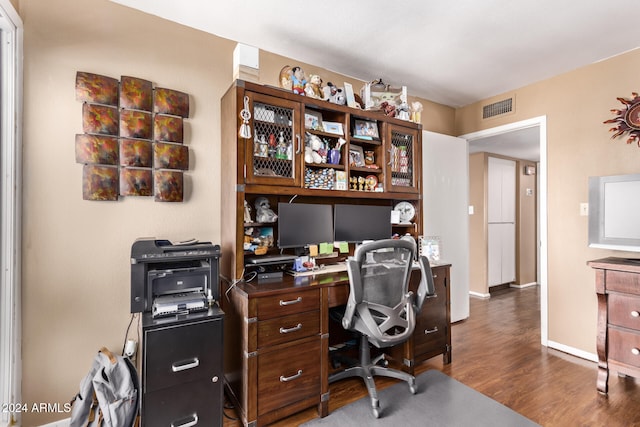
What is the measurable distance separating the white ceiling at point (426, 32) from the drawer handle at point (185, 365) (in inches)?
85.4

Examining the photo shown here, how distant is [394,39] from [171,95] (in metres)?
Result: 1.71

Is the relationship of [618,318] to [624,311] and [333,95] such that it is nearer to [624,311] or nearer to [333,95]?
Result: [624,311]

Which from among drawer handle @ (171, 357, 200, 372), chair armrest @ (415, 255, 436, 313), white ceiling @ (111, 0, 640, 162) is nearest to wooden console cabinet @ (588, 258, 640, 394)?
chair armrest @ (415, 255, 436, 313)

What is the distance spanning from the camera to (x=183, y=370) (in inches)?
63.9

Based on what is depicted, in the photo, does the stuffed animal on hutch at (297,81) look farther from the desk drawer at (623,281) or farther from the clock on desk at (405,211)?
the desk drawer at (623,281)

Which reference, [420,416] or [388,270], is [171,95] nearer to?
[388,270]

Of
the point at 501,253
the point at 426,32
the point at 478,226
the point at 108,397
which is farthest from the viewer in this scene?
the point at 501,253

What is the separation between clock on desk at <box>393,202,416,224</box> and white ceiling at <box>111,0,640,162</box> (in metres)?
1.28

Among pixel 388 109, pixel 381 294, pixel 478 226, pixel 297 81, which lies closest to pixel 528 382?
pixel 381 294

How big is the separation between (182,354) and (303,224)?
119cm

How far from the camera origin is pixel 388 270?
6.68ft

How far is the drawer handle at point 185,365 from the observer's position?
1.60 m

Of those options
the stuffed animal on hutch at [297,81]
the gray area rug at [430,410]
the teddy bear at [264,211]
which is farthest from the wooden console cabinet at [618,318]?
the stuffed animal on hutch at [297,81]

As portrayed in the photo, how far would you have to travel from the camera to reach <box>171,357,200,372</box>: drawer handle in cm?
160
